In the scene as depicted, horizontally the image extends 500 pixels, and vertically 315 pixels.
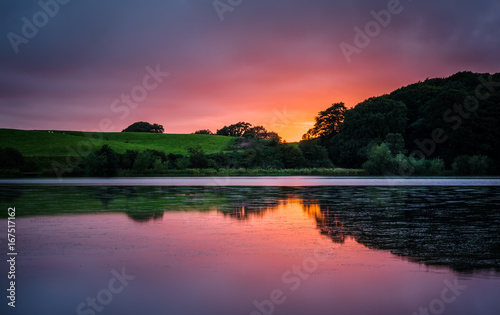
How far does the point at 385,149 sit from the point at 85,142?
62.2m

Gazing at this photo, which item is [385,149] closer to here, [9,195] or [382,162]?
[382,162]

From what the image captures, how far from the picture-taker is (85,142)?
8931 centimetres

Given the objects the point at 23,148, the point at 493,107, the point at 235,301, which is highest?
the point at 493,107

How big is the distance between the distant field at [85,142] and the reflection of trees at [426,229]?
6906 cm

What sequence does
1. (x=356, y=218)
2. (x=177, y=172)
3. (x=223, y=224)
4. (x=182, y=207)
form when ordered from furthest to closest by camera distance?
(x=177, y=172) → (x=182, y=207) → (x=356, y=218) → (x=223, y=224)

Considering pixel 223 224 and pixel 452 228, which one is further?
pixel 223 224

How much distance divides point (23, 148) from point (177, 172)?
32630 millimetres

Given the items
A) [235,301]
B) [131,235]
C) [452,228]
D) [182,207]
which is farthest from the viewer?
[182,207]

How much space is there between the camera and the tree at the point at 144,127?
14975 centimetres

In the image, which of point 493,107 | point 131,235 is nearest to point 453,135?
point 493,107

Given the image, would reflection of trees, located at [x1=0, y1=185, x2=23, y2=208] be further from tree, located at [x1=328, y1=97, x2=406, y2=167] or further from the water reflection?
tree, located at [x1=328, y1=97, x2=406, y2=167]

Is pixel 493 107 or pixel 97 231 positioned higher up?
pixel 493 107

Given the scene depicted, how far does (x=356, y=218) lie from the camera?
51.3 feet

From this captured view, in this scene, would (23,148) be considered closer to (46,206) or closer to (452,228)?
(46,206)
